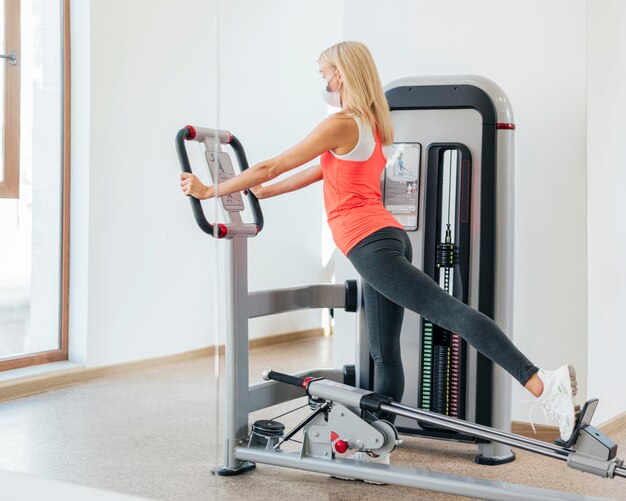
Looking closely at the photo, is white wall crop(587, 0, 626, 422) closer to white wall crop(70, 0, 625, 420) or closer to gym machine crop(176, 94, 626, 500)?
white wall crop(70, 0, 625, 420)

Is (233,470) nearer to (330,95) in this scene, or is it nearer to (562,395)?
(562,395)

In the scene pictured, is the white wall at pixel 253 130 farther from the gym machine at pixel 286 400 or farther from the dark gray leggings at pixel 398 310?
the dark gray leggings at pixel 398 310

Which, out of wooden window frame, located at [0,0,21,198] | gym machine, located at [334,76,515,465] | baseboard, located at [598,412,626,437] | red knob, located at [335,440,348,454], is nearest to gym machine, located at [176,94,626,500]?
red knob, located at [335,440,348,454]

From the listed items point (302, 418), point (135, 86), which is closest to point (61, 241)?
point (135, 86)

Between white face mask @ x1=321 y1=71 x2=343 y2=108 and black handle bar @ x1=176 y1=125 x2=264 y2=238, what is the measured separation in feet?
1.22

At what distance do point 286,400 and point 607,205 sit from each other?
4.40 ft

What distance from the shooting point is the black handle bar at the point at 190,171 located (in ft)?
8.84

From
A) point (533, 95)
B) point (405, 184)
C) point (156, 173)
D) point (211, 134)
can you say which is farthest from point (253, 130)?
point (533, 95)

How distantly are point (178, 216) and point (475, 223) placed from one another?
1.08 metres

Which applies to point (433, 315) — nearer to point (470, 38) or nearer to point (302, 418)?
point (302, 418)

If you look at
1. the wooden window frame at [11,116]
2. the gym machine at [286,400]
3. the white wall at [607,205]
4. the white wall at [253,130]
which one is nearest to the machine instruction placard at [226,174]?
the gym machine at [286,400]

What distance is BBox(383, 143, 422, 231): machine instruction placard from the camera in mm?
2992

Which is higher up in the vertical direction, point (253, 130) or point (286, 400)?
point (253, 130)

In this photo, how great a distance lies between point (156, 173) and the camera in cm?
293
